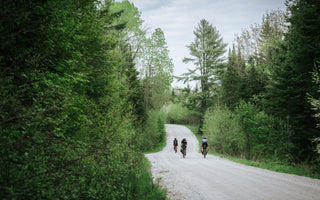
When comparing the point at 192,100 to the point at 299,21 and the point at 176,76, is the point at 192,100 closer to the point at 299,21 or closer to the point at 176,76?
the point at 176,76

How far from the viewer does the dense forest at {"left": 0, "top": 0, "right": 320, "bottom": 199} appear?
2.71 meters

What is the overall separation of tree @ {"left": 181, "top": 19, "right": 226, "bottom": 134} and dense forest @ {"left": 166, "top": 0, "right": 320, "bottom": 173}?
178 inches

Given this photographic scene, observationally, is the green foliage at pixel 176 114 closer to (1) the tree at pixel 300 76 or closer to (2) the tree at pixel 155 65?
(2) the tree at pixel 155 65

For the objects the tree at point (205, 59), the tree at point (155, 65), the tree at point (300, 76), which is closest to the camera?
the tree at point (300, 76)

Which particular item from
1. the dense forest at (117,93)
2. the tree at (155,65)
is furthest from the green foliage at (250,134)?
the tree at (155,65)

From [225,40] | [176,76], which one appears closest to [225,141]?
[176,76]

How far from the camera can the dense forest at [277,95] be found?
12734 millimetres

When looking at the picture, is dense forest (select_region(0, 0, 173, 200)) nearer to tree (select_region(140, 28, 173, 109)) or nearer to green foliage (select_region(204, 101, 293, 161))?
green foliage (select_region(204, 101, 293, 161))

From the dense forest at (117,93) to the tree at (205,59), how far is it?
0.65 ft

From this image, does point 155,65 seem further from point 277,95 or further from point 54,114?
point 54,114

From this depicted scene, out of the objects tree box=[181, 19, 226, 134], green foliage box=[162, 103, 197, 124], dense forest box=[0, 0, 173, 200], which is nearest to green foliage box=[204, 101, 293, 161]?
dense forest box=[0, 0, 173, 200]

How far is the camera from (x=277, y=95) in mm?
15102

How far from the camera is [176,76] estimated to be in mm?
37250

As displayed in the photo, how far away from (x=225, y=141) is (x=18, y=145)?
69.5ft
